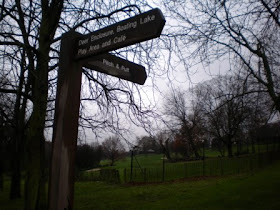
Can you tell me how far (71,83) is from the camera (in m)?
2.07

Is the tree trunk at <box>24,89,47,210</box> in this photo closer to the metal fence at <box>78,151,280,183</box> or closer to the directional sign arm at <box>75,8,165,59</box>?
the directional sign arm at <box>75,8,165,59</box>

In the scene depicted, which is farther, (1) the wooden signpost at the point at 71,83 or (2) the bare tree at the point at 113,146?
(2) the bare tree at the point at 113,146

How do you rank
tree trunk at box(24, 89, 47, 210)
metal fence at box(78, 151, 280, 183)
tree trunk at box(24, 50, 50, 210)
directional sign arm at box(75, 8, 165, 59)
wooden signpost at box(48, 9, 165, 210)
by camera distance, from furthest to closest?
metal fence at box(78, 151, 280, 183), tree trunk at box(24, 89, 47, 210), tree trunk at box(24, 50, 50, 210), wooden signpost at box(48, 9, 165, 210), directional sign arm at box(75, 8, 165, 59)

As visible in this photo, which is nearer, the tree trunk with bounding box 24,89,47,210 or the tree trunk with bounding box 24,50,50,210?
the tree trunk with bounding box 24,50,50,210

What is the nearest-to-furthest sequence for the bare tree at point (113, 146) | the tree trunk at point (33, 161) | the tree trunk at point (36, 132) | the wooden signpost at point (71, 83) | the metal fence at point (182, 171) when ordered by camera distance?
the wooden signpost at point (71, 83), the tree trunk at point (36, 132), the tree trunk at point (33, 161), the bare tree at point (113, 146), the metal fence at point (182, 171)

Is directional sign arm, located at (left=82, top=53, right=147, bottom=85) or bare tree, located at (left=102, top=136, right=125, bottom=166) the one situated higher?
directional sign arm, located at (left=82, top=53, right=147, bottom=85)

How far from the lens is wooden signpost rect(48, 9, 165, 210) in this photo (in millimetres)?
1884

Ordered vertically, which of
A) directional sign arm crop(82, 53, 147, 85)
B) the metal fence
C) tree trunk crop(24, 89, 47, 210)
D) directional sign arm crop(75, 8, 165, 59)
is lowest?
the metal fence

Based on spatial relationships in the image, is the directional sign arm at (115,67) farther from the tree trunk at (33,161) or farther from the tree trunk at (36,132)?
the tree trunk at (33,161)

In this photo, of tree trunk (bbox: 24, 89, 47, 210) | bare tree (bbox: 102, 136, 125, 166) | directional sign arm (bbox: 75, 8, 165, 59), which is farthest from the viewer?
bare tree (bbox: 102, 136, 125, 166)

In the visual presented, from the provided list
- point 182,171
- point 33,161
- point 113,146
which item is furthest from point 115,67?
point 182,171

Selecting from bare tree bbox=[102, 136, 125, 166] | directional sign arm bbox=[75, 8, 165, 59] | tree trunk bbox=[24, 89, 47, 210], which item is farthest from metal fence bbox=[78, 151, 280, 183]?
directional sign arm bbox=[75, 8, 165, 59]

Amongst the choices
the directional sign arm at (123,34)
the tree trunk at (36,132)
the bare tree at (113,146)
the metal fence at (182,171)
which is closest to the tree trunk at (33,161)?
the tree trunk at (36,132)

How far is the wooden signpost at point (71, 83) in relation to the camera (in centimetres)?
188
